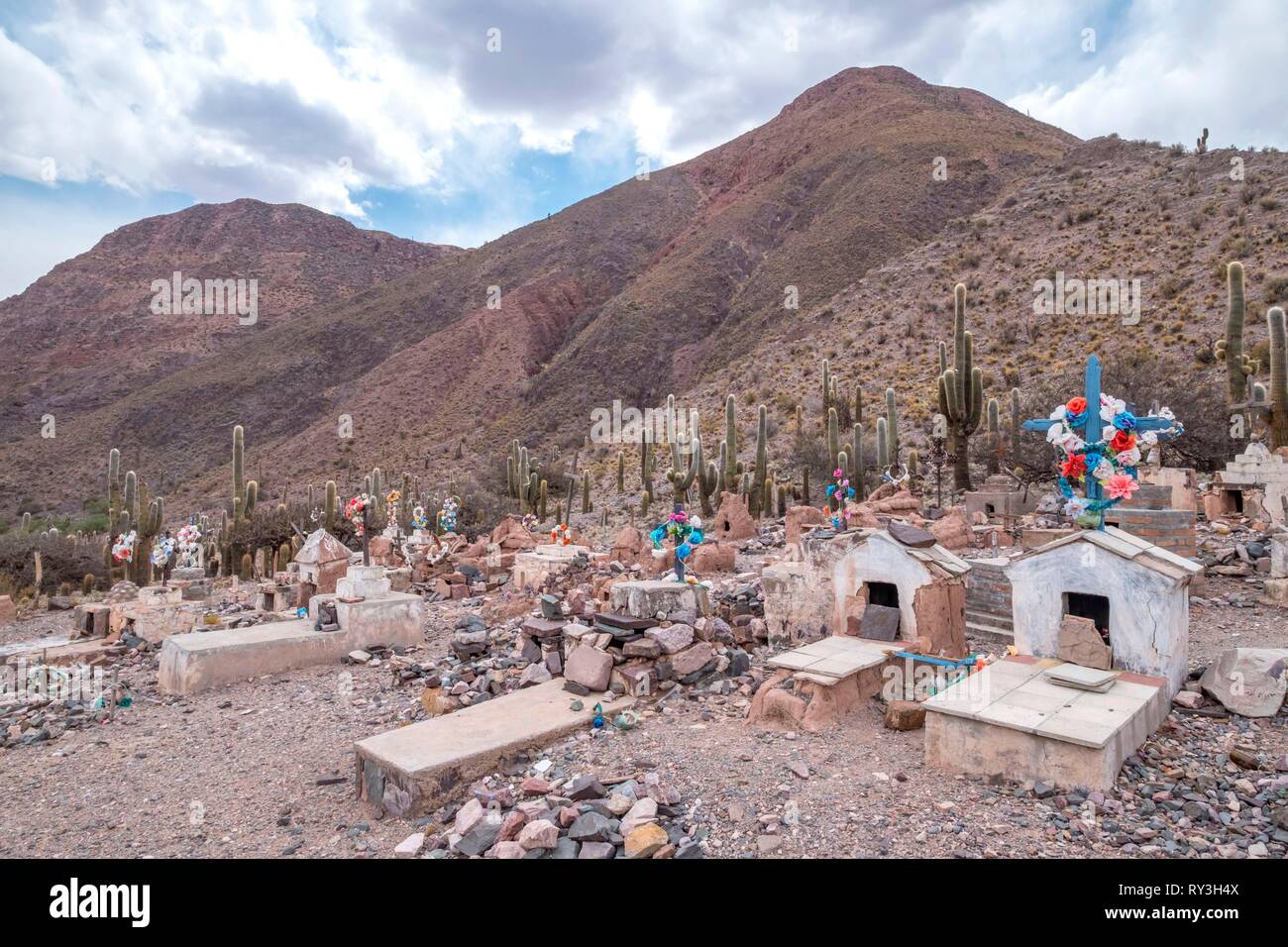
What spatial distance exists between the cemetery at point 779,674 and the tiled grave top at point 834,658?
0.13ft

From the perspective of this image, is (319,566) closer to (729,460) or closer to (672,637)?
(672,637)

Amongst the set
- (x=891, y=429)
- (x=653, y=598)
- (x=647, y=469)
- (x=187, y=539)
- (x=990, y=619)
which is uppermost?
(x=891, y=429)

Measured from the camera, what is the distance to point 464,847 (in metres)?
4.11

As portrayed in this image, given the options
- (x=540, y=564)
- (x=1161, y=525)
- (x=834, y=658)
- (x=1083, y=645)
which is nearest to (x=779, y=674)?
(x=834, y=658)

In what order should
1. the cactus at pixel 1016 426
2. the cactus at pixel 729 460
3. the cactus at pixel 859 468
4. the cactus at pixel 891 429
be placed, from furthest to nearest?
the cactus at pixel 729 460
the cactus at pixel 891 429
the cactus at pixel 859 468
the cactus at pixel 1016 426

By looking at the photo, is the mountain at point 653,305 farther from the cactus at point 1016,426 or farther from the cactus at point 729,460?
the cactus at point 1016,426

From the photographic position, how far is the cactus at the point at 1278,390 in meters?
13.6

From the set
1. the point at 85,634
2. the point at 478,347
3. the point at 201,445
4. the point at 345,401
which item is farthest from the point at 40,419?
the point at 85,634

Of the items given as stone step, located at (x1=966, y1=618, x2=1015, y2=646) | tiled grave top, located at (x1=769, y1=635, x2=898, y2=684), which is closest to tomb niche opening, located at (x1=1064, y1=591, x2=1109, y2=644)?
tiled grave top, located at (x1=769, y1=635, x2=898, y2=684)

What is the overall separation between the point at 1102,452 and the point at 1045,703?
2424 mm

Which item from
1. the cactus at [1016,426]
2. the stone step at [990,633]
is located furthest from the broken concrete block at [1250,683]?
the cactus at [1016,426]

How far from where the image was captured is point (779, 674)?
6172mm

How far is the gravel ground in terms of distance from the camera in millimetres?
3951
